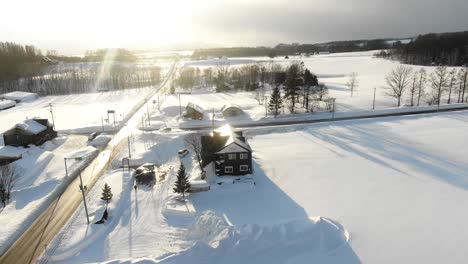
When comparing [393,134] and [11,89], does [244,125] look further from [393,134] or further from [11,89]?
[11,89]

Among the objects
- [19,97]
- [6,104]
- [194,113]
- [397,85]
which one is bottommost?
[6,104]

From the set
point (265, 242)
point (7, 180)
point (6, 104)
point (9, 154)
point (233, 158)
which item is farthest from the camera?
point (6, 104)

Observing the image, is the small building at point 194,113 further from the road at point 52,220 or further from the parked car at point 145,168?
the parked car at point 145,168

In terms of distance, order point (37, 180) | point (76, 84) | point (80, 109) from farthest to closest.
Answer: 1. point (76, 84)
2. point (80, 109)
3. point (37, 180)

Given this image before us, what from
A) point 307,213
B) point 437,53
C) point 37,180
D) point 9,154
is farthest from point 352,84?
point 437,53

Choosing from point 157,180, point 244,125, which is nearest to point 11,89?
point 244,125

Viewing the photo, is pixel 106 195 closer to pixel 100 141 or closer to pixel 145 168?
pixel 145 168

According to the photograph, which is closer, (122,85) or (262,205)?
(262,205)
